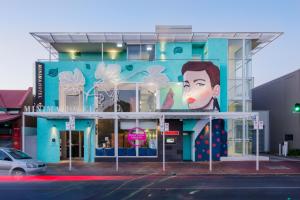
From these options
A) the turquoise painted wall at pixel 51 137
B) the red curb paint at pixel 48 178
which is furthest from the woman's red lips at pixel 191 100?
the red curb paint at pixel 48 178

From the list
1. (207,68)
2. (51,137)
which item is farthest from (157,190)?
(51,137)

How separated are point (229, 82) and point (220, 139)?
14.5 ft

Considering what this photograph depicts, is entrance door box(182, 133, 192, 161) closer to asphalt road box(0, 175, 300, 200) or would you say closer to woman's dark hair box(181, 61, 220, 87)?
woman's dark hair box(181, 61, 220, 87)

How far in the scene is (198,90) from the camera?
26.1m

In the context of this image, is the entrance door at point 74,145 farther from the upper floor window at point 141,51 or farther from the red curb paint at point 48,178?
the red curb paint at point 48,178

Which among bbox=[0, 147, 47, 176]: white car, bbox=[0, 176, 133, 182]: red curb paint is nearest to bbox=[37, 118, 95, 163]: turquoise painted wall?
bbox=[0, 176, 133, 182]: red curb paint

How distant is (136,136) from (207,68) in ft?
22.8

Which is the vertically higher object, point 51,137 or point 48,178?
point 51,137

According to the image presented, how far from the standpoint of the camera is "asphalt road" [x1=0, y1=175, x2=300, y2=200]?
12.6m

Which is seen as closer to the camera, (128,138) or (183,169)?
(183,169)

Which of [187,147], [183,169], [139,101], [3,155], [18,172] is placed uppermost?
[139,101]

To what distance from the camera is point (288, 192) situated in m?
13.5

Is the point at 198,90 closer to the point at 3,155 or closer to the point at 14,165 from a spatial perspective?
the point at 14,165

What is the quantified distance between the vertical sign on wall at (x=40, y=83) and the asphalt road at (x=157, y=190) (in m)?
10.5
